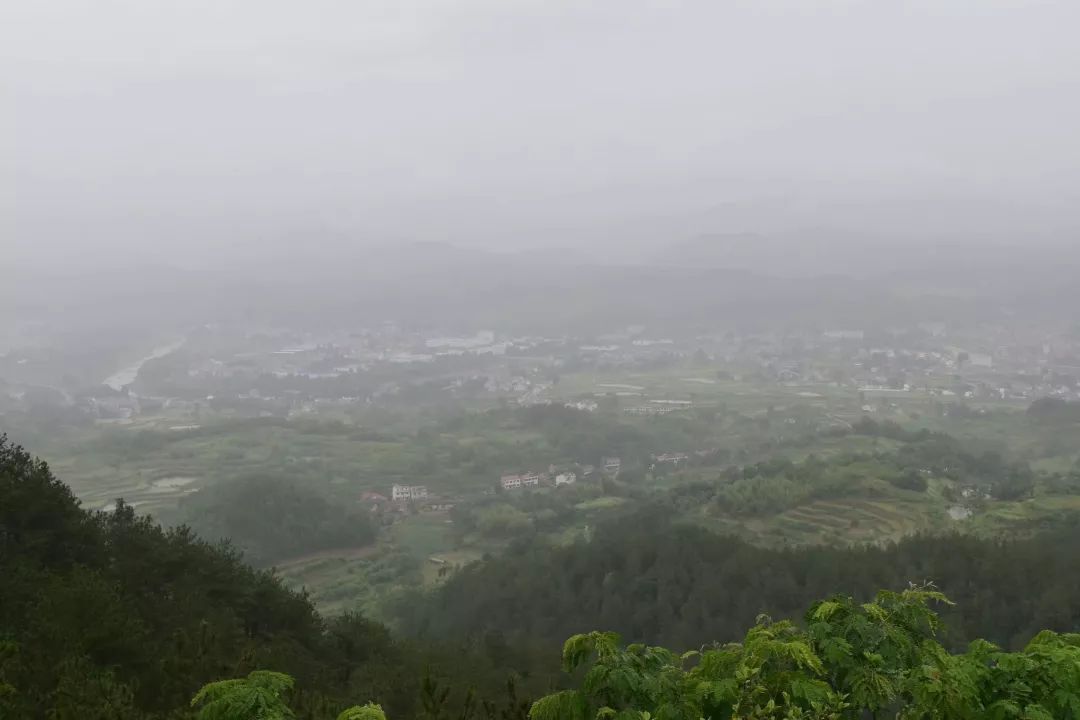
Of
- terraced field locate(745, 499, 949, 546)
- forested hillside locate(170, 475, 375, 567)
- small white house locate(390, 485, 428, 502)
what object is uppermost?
forested hillside locate(170, 475, 375, 567)

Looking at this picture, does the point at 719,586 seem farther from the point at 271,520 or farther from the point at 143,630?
the point at 271,520

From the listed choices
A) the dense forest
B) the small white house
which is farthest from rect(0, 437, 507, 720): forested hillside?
the small white house

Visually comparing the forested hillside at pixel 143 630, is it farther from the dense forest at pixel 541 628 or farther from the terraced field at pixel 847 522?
the terraced field at pixel 847 522

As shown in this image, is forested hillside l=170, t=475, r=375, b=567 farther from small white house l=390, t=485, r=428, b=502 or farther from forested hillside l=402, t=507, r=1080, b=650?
forested hillside l=402, t=507, r=1080, b=650

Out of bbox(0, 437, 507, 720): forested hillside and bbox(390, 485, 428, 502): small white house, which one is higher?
bbox(0, 437, 507, 720): forested hillside

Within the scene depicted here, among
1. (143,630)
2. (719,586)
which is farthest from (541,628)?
(143,630)

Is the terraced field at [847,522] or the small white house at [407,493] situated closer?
the terraced field at [847,522]

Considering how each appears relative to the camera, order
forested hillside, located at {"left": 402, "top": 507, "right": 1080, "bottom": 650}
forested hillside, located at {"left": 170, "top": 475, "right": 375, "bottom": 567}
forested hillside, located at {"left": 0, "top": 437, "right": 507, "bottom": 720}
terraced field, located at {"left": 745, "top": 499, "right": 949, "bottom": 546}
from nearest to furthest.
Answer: forested hillside, located at {"left": 0, "top": 437, "right": 507, "bottom": 720}, forested hillside, located at {"left": 402, "top": 507, "right": 1080, "bottom": 650}, terraced field, located at {"left": 745, "top": 499, "right": 949, "bottom": 546}, forested hillside, located at {"left": 170, "top": 475, "right": 375, "bottom": 567}

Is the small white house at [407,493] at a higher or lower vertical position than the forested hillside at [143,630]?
lower

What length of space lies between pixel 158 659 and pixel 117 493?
60410 mm

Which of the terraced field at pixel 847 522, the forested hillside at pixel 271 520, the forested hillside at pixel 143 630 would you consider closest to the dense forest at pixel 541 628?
the forested hillside at pixel 143 630

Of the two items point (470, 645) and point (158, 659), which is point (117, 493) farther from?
point (158, 659)

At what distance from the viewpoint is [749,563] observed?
3628cm

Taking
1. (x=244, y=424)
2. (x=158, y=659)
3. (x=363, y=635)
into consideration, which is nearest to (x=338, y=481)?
(x=244, y=424)
